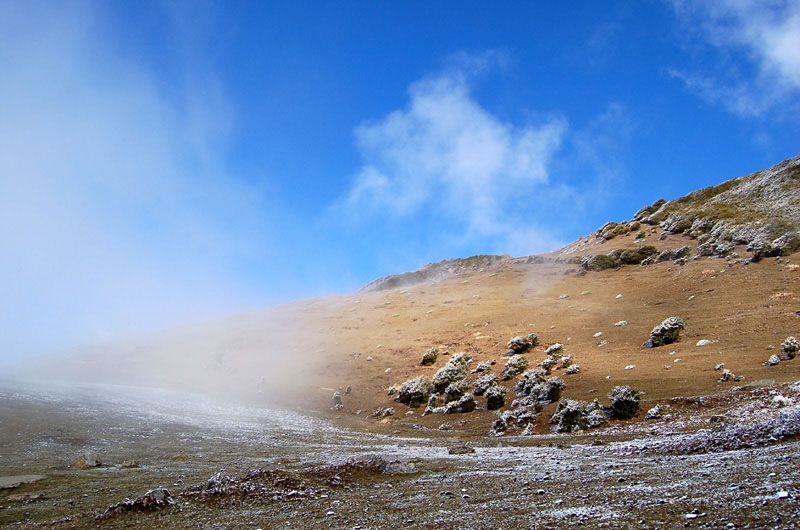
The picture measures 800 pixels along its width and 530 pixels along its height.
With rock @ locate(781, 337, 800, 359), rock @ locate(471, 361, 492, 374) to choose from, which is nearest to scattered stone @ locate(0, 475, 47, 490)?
rock @ locate(471, 361, 492, 374)

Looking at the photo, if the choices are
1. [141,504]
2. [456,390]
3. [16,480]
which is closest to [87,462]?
[16,480]

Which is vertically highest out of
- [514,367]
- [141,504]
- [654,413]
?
[514,367]

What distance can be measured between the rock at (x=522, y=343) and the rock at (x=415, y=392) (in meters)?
10.1

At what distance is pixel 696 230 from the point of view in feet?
247

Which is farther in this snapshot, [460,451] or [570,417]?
[570,417]

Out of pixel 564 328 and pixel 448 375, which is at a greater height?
pixel 564 328

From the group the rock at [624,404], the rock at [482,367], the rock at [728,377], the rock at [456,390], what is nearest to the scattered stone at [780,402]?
the rock at [624,404]

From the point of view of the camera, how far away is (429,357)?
4859cm

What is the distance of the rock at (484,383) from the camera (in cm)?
3608

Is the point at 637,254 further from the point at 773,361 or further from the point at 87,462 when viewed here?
the point at 87,462

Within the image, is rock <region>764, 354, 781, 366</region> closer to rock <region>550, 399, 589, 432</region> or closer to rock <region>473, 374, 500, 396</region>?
rock <region>550, 399, 589, 432</region>

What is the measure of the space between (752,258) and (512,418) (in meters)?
43.3

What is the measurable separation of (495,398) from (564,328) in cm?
1903

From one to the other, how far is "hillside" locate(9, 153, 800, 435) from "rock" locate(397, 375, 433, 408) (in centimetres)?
123
